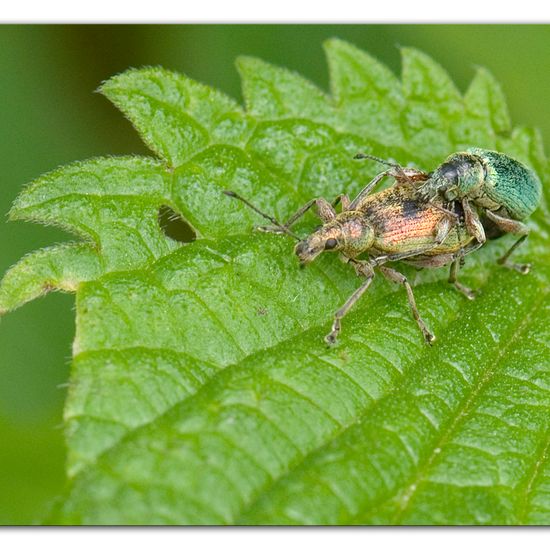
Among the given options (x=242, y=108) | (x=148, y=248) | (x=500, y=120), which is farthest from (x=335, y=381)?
(x=500, y=120)

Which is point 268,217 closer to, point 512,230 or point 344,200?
point 344,200

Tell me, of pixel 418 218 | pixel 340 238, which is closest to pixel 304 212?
pixel 340 238

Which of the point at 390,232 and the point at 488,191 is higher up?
the point at 488,191

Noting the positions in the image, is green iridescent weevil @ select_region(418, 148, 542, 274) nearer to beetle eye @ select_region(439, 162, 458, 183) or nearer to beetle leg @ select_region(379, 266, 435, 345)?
beetle eye @ select_region(439, 162, 458, 183)

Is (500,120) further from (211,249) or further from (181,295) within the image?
(181,295)

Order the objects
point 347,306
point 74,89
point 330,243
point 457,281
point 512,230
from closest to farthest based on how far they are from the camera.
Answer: point 347,306 < point 330,243 < point 457,281 < point 512,230 < point 74,89

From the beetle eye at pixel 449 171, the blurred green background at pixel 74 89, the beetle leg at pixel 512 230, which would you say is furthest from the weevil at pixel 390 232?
the blurred green background at pixel 74 89

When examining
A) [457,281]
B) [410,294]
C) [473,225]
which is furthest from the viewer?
[457,281]
